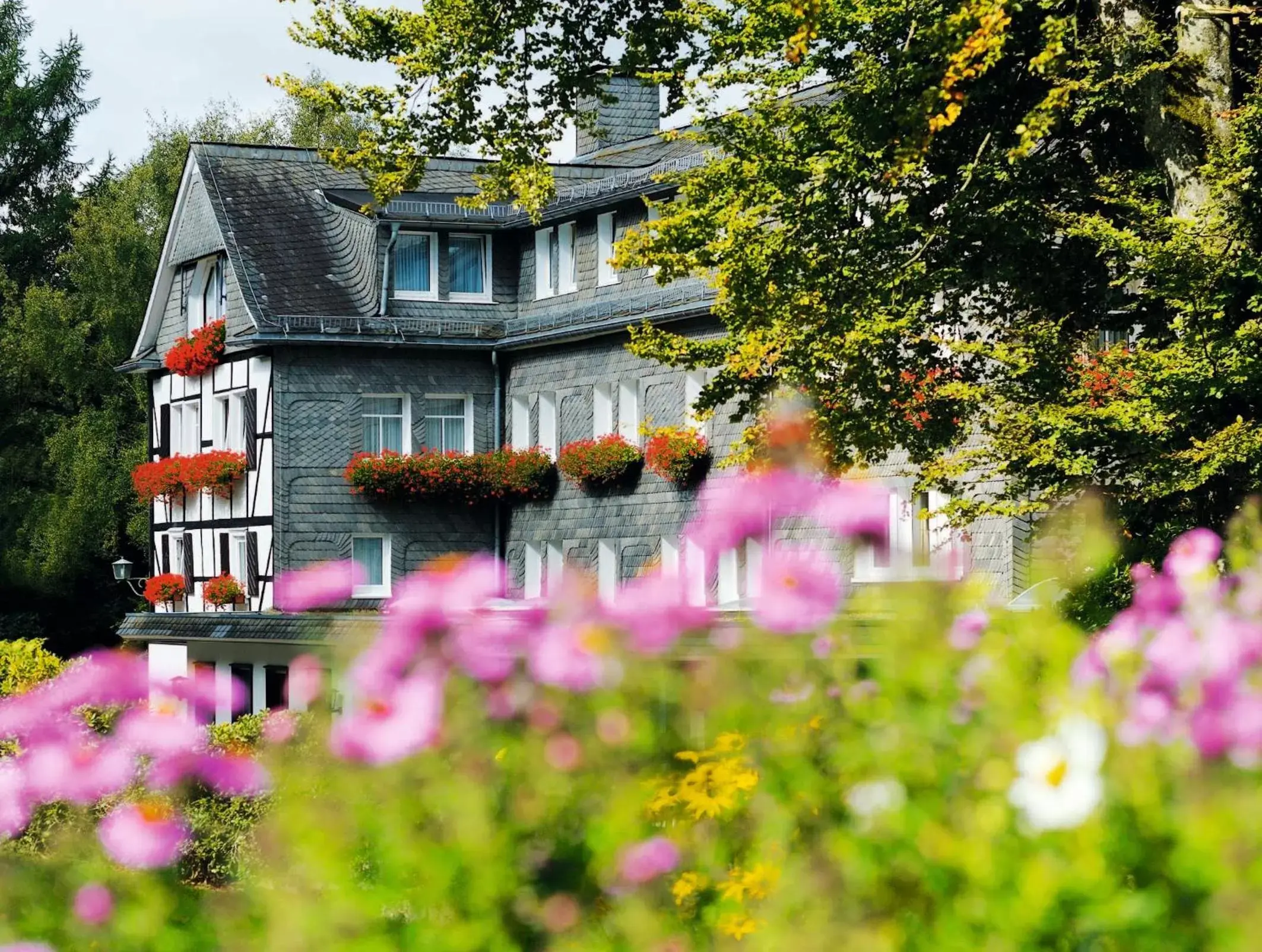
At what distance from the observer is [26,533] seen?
→ 46844mm

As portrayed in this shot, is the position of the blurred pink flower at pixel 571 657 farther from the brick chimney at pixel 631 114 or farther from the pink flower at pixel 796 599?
the brick chimney at pixel 631 114

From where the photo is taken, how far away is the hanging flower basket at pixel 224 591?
35.6 meters

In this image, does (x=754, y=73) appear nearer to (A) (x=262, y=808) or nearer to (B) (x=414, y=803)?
(A) (x=262, y=808)

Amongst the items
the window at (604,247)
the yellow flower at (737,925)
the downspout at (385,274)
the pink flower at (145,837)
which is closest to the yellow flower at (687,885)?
the yellow flower at (737,925)

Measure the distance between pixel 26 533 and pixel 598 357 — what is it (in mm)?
20166

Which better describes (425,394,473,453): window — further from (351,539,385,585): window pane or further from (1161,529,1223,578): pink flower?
(1161,529,1223,578): pink flower

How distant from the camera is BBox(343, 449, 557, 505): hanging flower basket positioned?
34.1 metres

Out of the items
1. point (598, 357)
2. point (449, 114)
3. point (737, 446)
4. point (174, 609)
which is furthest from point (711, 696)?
point (174, 609)

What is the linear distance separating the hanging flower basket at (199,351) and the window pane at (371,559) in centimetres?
529

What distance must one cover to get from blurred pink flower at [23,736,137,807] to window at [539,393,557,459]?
29975 millimetres

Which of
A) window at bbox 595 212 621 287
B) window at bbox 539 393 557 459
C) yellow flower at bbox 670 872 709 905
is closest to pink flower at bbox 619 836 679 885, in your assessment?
yellow flower at bbox 670 872 709 905

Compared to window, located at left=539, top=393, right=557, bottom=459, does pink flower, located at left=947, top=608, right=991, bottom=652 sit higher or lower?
lower

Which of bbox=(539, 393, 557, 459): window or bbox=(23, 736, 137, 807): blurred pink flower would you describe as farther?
bbox=(539, 393, 557, 459): window

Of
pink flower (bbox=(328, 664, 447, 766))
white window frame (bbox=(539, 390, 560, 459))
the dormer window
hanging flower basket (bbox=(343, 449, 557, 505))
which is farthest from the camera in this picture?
the dormer window
